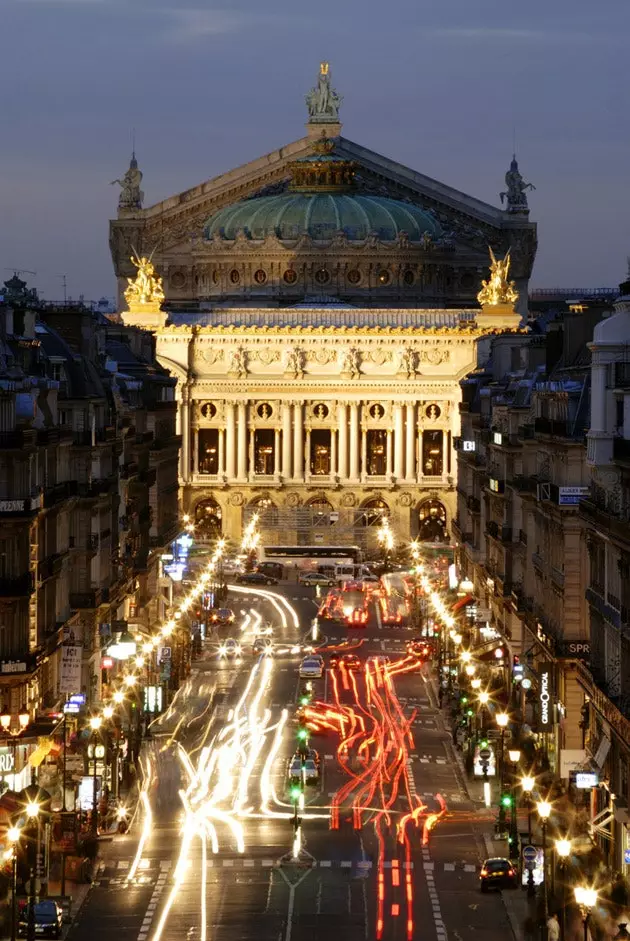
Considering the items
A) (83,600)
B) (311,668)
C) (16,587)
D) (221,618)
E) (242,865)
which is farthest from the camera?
(221,618)

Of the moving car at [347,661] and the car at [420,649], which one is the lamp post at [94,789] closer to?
the moving car at [347,661]

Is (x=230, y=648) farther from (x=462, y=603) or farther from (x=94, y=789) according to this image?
(x=94, y=789)

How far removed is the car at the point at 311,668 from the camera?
138250 millimetres

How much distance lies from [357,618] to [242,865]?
83737 millimetres

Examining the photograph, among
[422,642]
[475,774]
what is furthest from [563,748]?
[422,642]

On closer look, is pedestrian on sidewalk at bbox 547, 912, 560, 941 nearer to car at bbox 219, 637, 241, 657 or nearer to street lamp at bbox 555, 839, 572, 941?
street lamp at bbox 555, 839, 572, 941

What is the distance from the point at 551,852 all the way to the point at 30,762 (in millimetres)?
21654

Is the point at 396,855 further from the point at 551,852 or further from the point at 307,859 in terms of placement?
the point at 551,852

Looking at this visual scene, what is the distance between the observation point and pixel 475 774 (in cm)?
10562

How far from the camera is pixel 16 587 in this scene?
9188cm

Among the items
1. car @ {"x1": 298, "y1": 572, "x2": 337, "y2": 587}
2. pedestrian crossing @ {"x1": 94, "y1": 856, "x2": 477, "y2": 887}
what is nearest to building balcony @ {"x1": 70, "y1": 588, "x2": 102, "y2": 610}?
pedestrian crossing @ {"x1": 94, "y1": 856, "x2": 477, "y2": 887}

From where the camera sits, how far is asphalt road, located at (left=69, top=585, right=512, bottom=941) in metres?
76.5

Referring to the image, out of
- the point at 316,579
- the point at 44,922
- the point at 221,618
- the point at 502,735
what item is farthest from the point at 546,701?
the point at 316,579

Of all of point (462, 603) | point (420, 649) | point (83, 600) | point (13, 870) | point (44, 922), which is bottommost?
point (420, 649)
